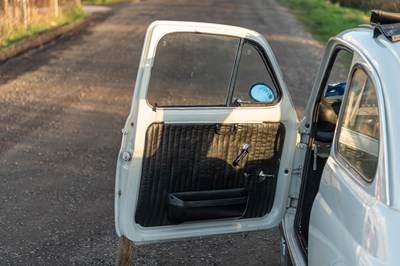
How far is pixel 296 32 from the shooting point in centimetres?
1934

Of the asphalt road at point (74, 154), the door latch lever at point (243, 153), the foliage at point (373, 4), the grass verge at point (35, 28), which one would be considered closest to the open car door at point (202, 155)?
the door latch lever at point (243, 153)

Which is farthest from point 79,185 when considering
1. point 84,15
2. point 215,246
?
point 84,15

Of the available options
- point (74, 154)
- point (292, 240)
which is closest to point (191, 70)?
point (74, 154)

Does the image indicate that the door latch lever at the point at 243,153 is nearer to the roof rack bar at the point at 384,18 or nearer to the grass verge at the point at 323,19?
the roof rack bar at the point at 384,18

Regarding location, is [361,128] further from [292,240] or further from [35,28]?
[35,28]

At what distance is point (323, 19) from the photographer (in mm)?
22531

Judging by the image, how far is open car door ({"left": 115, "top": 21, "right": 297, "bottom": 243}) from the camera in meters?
3.60

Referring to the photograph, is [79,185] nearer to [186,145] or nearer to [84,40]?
[186,145]

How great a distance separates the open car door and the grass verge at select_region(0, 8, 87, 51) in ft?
34.7

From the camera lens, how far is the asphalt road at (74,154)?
483 centimetres

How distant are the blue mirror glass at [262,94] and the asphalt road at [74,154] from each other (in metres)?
1.47

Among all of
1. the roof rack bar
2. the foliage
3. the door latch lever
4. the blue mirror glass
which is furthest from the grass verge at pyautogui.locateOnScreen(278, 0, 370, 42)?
the roof rack bar

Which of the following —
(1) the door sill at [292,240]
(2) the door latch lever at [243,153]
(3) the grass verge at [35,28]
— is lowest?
(3) the grass verge at [35,28]

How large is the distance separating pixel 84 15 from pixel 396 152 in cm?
2037
